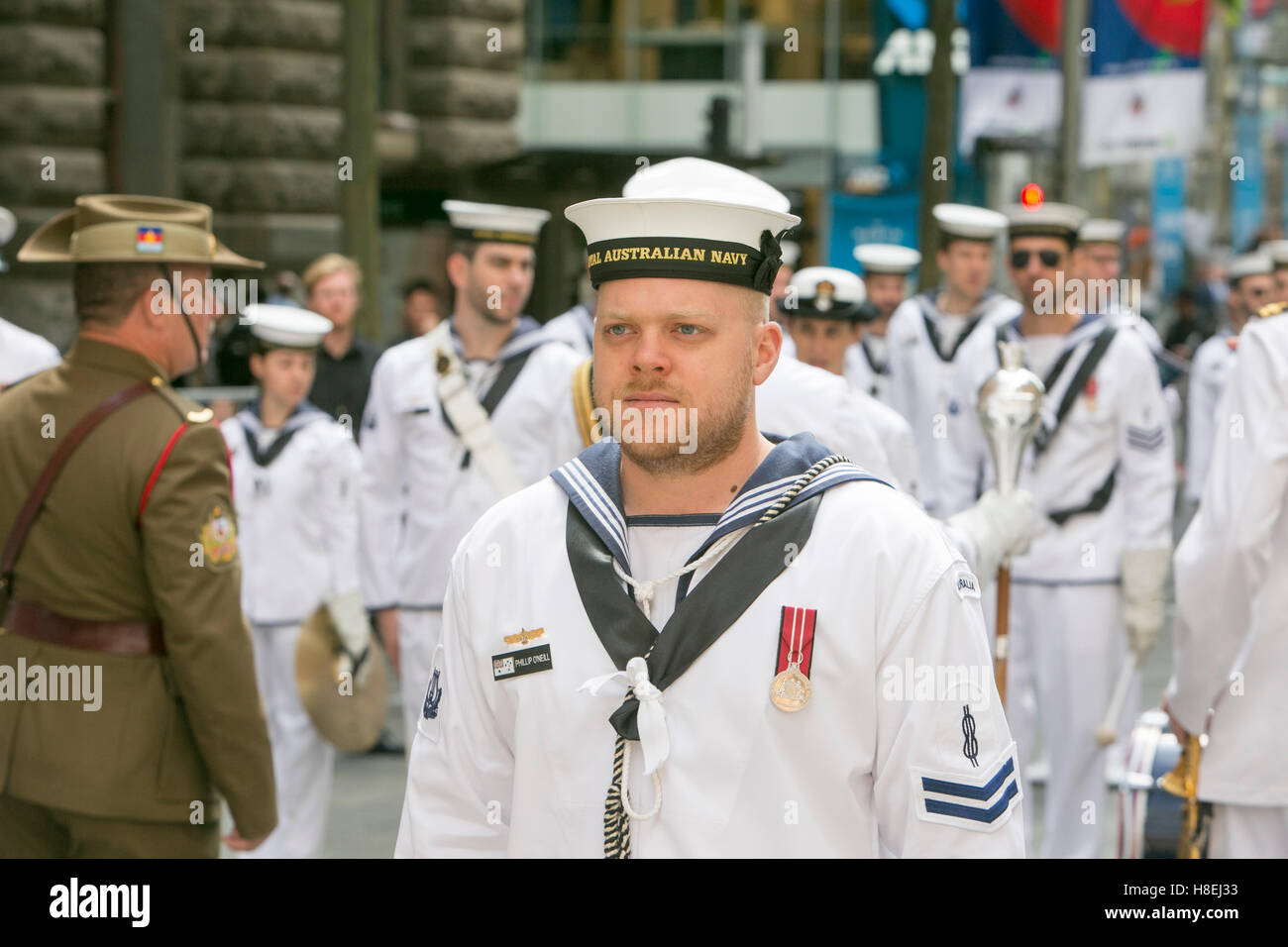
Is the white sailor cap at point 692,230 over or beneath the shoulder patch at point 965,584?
over

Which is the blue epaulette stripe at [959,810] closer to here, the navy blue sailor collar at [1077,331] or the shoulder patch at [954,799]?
A: the shoulder patch at [954,799]

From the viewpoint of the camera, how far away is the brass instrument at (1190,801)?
5477 millimetres

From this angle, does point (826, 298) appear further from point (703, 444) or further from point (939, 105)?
point (939, 105)

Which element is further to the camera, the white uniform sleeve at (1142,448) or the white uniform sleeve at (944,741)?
the white uniform sleeve at (1142,448)

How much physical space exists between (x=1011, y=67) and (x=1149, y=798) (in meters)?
14.4

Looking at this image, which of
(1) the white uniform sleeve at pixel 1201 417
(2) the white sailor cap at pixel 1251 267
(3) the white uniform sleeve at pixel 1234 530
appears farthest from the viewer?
(1) the white uniform sleeve at pixel 1201 417

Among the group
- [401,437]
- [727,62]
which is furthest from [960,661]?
[727,62]

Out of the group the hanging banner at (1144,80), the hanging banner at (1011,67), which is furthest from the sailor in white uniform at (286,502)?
the hanging banner at (1011,67)

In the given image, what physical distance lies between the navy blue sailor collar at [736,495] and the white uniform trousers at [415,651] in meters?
4.22

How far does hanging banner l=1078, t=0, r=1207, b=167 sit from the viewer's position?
1633cm

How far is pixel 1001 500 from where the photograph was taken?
5.76 meters

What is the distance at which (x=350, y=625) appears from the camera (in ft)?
25.1

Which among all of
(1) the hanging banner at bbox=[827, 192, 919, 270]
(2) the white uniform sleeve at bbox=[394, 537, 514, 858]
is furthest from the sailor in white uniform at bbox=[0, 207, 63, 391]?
(1) the hanging banner at bbox=[827, 192, 919, 270]

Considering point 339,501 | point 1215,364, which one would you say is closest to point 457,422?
point 339,501
